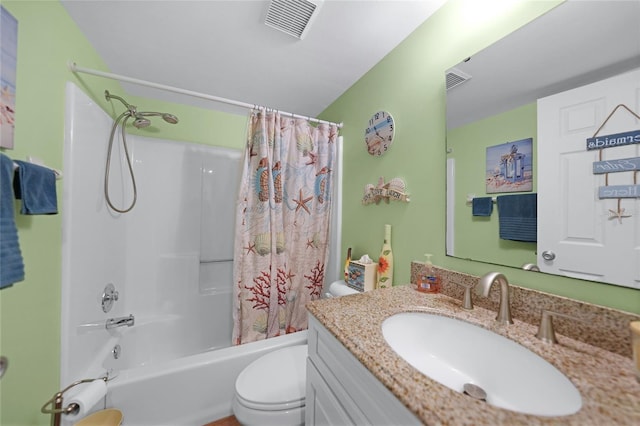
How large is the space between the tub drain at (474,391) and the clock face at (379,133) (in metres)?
Answer: 1.17

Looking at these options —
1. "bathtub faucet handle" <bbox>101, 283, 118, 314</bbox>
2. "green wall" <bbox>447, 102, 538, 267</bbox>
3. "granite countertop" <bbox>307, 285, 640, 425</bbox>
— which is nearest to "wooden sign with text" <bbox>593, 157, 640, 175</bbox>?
"green wall" <bbox>447, 102, 538, 267</bbox>

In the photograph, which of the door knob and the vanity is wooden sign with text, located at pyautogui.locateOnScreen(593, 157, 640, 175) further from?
the vanity

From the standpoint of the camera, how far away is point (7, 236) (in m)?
0.66

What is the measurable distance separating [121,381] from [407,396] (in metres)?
1.30

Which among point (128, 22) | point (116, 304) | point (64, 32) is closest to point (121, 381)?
point (116, 304)

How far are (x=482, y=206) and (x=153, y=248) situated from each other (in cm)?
231

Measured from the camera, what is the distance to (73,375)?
1098mm

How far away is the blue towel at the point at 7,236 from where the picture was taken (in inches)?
25.5

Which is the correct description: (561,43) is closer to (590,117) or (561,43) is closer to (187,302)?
(590,117)

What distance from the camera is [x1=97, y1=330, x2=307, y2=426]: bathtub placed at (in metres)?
1.03

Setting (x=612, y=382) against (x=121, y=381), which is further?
(x=121, y=381)

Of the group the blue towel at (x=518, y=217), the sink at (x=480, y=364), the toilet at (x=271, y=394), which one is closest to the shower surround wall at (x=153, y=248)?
the toilet at (x=271, y=394)

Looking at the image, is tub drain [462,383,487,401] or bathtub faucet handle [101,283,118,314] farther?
bathtub faucet handle [101,283,118,314]

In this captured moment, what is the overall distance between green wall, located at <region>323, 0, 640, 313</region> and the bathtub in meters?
1.01
